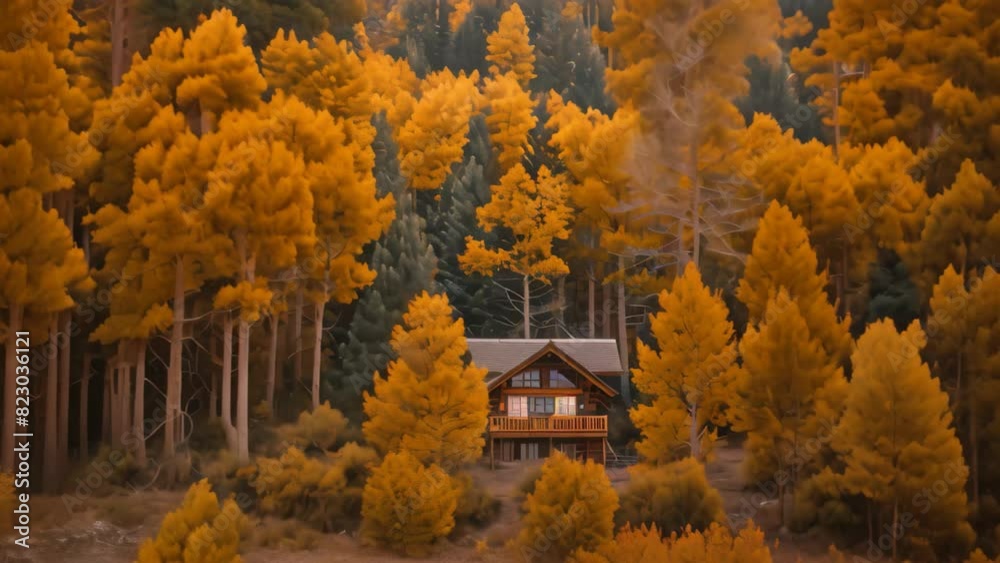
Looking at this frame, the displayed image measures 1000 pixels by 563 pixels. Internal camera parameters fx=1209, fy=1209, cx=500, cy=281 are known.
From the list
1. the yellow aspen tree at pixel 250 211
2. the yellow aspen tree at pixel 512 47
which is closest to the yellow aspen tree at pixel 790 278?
the yellow aspen tree at pixel 250 211

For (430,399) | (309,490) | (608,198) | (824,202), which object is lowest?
(309,490)

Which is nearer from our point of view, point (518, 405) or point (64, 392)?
point (64, 392)

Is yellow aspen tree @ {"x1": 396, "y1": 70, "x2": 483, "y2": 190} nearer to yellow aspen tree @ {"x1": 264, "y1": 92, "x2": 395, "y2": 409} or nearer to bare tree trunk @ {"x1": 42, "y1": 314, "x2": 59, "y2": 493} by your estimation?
yellow aspen tree @ {"x1": 264, "y1": 92, "x2": 395, "y2": 409}

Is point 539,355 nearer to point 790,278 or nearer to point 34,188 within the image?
point 790,278

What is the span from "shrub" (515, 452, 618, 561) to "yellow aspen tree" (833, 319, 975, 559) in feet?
19.9

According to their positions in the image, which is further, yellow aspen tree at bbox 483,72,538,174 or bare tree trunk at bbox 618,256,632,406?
yellow aspen tree at bbox 483,72,538,174

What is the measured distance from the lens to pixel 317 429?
3369cm

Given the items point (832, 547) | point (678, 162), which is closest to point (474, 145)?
point (678, 162)

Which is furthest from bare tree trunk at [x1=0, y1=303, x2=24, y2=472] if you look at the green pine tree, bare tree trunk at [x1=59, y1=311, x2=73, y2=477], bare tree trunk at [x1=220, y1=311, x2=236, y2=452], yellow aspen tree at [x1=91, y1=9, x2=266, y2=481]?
the green pine tree

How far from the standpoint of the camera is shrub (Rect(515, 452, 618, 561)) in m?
28.7

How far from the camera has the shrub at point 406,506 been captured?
2958 centimetres

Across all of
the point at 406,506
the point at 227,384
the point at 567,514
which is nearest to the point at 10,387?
the point at 227,384

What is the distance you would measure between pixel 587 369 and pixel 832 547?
10405 millimetres

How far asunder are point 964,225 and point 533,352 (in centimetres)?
1271
